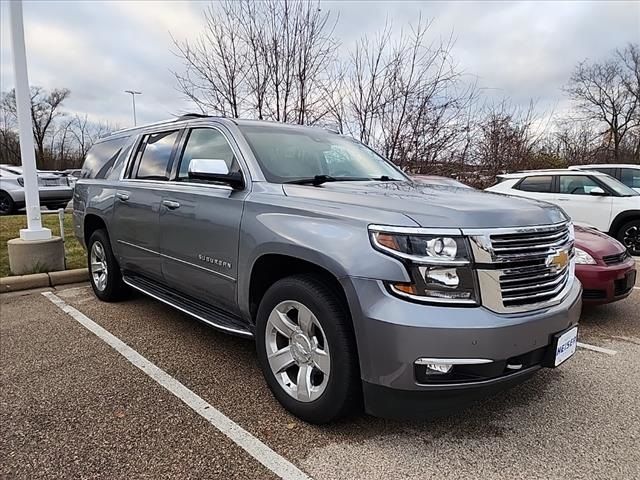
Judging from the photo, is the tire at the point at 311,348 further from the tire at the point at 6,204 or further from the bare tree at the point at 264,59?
the tire at the point at 6,204

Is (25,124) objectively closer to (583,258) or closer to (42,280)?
(42,280)

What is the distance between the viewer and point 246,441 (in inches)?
99.2

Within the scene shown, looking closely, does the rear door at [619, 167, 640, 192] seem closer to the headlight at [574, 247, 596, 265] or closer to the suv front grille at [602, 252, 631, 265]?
the suv front grille at [602, 252, 631, 265]

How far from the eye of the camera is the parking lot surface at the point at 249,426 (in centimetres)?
232

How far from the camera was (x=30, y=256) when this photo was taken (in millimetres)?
6023

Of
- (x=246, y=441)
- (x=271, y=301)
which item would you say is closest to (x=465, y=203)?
(x=271, y=301)

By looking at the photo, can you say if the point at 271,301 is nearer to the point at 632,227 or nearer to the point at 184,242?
the point at 184,242

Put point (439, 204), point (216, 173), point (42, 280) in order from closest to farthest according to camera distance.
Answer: point (439, 204)
point (216, 173)
point (42, 280)

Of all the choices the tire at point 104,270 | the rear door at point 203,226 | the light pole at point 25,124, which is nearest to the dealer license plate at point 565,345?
the rear door at point 203,226

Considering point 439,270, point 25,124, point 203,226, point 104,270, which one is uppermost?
point 25,124

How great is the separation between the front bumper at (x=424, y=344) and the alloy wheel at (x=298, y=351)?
0.32 m

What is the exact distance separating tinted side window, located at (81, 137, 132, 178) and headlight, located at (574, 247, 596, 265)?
4.62m

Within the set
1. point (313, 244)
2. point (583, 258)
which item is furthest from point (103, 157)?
point (583, 258)

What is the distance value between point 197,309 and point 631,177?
1032 cm
